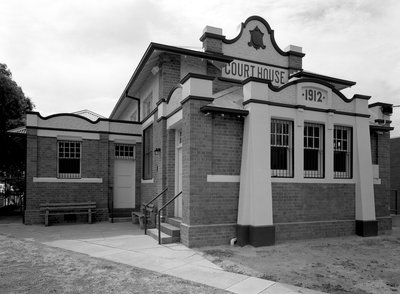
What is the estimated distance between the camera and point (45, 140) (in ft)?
46.5

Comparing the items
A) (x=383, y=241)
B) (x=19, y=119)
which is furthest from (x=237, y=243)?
(x=19, y=119)

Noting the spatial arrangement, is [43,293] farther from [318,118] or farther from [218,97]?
[318,118]

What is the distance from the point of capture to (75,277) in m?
6.32

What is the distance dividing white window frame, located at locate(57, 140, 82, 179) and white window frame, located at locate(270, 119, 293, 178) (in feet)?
28.7

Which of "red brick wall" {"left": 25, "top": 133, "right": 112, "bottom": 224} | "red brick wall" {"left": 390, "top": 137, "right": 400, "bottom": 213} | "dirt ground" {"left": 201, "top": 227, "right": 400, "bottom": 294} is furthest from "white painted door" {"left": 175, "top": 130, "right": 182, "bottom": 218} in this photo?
"red brick wall" {"left": 390, "top": 137, "right": 400, "bottom": 213}

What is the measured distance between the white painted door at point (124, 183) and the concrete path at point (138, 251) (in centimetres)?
218

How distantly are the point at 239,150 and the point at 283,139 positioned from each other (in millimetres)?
1431

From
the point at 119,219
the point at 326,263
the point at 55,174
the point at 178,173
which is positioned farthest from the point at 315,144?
the point at 55,174

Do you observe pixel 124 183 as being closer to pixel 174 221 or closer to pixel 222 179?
pixel 174 221

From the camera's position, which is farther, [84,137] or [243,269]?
[84,137]

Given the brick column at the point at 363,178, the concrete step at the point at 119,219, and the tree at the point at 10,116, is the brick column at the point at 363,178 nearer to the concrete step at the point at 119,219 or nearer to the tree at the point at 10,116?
the concrete step at the point at 119,219

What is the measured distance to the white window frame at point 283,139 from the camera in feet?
32.0

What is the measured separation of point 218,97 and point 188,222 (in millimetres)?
3561

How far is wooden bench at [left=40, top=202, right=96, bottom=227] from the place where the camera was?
13377 millimetres
